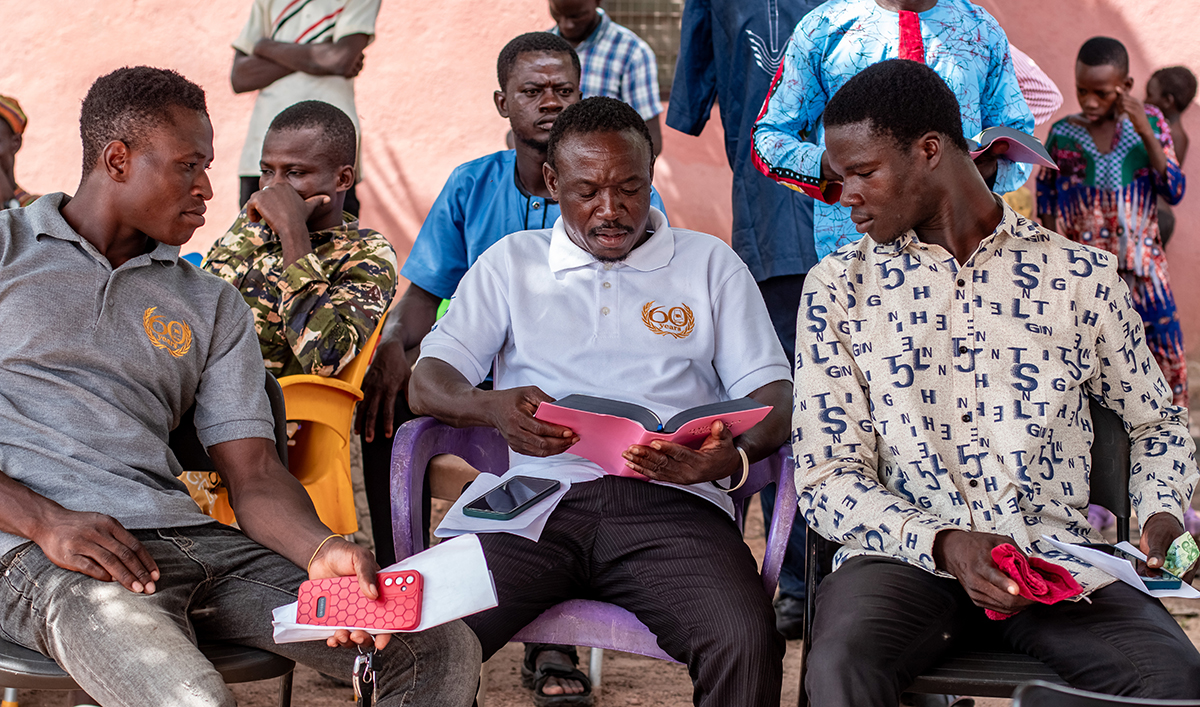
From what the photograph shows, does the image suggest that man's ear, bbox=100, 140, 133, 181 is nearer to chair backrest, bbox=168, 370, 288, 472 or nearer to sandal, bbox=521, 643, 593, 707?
chair backrest, bbox=168, 370, 288, 472

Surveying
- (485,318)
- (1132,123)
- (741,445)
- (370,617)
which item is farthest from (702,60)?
(370,617)

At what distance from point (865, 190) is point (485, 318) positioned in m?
1.05

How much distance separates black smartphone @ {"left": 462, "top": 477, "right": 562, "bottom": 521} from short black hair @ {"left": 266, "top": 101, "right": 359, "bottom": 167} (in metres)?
1.50

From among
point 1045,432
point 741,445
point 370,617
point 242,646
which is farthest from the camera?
point 741,445

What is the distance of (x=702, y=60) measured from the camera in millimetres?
4336

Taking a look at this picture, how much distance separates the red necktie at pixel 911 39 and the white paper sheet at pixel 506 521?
1607 mm

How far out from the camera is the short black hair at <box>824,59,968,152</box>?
257cm

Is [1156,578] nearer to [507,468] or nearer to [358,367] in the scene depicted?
[507,468]

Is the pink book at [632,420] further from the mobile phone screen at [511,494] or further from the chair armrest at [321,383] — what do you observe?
the chair armrest at [321,383]

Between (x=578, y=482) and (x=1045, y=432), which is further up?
(x=1045, y=432)

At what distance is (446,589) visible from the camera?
2.08m

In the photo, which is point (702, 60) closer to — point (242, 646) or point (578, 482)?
point (578, 482)

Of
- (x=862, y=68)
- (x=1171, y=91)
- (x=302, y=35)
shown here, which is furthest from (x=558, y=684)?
(x=1171, y=91)

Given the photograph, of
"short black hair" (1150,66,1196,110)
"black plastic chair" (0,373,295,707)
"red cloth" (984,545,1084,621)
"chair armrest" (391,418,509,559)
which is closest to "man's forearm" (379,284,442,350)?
"chair armrest" (391,418,509,559)
